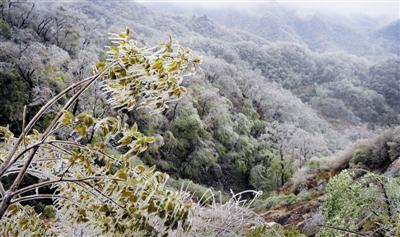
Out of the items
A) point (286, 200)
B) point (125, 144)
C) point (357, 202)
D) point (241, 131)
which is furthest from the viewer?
point (241, 131)

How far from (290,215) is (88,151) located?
41.1ft

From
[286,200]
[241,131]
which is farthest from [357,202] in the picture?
[241,131]

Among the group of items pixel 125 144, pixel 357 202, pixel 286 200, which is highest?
pixel 125 144

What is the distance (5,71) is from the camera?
76.5 ft

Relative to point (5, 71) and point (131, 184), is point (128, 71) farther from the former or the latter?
point (5, 71)

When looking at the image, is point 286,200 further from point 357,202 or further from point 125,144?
point 125,144

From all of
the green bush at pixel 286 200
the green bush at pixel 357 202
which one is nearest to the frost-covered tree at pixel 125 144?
the green bush at pixel 357 202

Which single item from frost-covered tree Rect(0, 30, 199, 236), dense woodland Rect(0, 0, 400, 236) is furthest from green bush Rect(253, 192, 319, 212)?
frost-covered tree Rect(0, 30, 199, 236)

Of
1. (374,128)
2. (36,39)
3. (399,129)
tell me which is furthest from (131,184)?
(374,128)

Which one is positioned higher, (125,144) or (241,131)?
(125,144)

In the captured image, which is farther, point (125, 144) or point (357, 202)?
point (357, 202)

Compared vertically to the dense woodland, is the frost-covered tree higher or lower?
higher

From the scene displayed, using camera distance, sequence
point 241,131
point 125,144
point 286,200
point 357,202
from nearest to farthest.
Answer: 1. point 125,144
2. point 357,202
3. point 286,200
4. point 241,131

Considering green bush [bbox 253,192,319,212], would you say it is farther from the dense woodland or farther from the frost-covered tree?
the frost-covered tree
